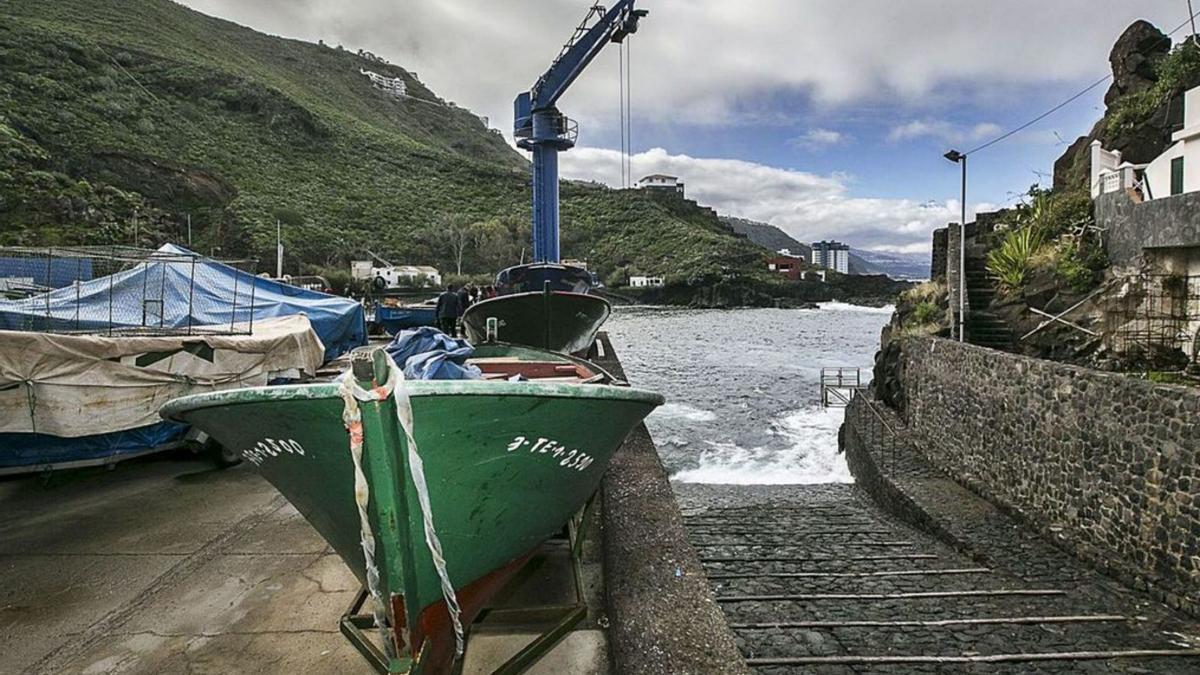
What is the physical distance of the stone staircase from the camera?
39.2ft

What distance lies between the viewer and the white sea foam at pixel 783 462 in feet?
47.9

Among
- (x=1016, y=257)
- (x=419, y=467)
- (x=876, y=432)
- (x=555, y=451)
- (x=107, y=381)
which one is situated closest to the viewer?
(x=419, y=467)

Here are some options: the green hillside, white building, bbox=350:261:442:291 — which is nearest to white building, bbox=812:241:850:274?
the green hillside

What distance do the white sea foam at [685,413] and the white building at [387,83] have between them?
125157 millimetres

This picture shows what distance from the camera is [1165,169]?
11914mm

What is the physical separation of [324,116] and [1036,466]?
84310 millimetres

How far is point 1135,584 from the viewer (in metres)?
6.07

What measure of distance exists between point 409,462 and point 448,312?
1315 centimetres

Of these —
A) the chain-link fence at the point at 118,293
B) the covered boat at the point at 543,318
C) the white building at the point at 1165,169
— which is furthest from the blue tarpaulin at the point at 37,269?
the white building at the point at 1165,169

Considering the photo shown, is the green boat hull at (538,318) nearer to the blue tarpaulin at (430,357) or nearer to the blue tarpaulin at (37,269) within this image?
the blue tarpaulin at (37,269)

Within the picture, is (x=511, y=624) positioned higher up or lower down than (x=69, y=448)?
lower down

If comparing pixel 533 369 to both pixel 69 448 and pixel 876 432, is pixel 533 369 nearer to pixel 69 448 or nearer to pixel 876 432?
pixel 69 448

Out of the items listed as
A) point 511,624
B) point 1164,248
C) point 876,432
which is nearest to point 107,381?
point 511,624

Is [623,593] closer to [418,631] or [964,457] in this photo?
[418,631]
